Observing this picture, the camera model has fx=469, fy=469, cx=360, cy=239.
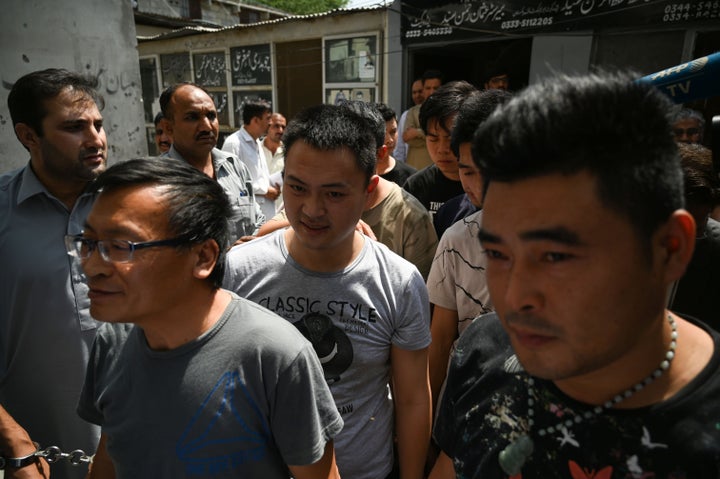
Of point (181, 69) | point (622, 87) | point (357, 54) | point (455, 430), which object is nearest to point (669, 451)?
point (455, 430)

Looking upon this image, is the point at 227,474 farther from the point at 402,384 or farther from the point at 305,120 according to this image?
the point at 305,120

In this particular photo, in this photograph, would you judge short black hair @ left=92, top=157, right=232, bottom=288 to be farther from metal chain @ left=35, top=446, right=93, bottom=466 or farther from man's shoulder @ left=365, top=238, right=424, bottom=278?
metal chain @ left=35, top=446, right=93, bottom=466

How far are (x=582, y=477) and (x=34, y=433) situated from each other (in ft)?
7.86

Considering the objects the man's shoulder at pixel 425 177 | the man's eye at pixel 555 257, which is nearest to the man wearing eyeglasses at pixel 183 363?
the man's eye at pixel 555 257

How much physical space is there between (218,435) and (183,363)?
22 cm

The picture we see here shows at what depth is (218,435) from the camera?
1.27 m

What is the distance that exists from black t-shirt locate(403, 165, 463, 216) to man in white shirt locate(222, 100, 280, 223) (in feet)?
7.84

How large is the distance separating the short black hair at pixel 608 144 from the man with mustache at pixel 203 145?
275 cm

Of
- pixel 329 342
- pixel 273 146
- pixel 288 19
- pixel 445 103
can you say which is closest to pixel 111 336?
pixel 329 342

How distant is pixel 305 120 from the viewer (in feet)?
5.92

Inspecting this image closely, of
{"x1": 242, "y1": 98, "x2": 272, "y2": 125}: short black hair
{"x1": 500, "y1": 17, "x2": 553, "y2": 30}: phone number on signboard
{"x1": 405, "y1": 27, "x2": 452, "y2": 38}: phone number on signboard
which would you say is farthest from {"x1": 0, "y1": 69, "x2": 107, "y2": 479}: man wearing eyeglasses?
{"x1": 405, "y1": 27, "x2": 452, "y2": 38}: phone number on signboard

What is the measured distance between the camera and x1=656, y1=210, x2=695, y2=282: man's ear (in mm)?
829

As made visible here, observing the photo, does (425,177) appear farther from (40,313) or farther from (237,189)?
(40,313)

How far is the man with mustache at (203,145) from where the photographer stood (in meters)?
3.47
